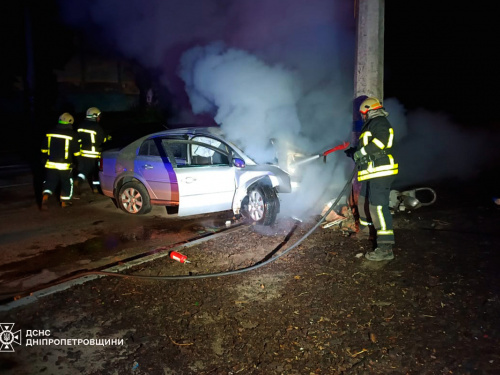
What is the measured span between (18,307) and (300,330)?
2860mm

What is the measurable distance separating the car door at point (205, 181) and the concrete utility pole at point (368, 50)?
2.43 meters

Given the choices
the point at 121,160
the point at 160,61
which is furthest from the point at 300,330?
the point at 160,61

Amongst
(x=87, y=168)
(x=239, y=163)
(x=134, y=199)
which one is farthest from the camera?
(x=87, y=168)

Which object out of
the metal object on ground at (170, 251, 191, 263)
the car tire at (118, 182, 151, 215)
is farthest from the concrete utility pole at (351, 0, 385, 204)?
the car tire at (118, 182, 151, 215)

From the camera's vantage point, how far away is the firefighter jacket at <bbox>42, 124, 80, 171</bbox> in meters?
8.52

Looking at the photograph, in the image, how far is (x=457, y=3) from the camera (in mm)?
23672

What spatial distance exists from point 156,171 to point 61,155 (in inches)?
89.4

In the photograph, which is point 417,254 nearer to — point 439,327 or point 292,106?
point 439,327

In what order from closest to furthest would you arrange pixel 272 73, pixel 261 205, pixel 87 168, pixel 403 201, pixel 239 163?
pixel 261 205 → pixel 239 163 → pixel 403 201 → pixel 272 73 → pixel 87 168

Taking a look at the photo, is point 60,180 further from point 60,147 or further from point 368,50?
→ point 368,50

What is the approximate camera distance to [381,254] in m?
5.59

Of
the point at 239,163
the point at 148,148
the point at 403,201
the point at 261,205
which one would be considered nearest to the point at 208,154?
the point at 239,163

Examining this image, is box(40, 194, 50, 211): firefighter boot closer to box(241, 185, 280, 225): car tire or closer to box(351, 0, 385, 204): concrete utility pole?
box(241, 185, 280, 225): car tire

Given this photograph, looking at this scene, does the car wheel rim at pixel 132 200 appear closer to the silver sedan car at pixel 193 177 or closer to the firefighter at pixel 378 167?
the silver sedan car at pixel 193 177
